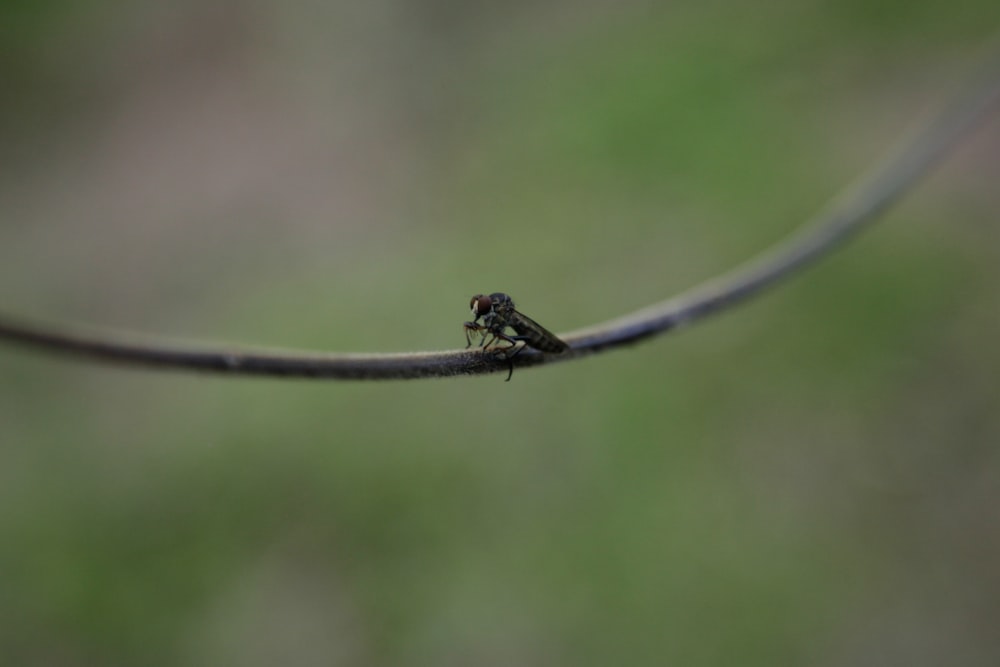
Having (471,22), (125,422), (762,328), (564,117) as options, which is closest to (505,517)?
(762,328)

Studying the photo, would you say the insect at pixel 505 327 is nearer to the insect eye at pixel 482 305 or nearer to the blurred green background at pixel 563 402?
the insect eye at pixel 482 305

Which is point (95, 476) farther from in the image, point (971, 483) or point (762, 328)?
point (971, 483)

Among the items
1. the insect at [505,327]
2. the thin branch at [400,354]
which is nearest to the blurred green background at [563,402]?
the thin branch at [400,354]

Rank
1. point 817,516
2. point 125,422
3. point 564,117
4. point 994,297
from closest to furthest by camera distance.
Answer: point 817,516 → point 994,297 → point 125,422 → point 564,117

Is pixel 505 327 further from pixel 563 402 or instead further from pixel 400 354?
pixel 563 402

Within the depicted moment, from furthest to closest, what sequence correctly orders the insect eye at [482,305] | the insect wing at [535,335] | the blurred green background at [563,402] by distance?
the blurred green background at [563,402] < the insect eye at [482,305] < the insect wing at [535,335]

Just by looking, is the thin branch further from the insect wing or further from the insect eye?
the insect eye

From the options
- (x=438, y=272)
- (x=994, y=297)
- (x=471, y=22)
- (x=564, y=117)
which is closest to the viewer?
(x=994, y=297)
